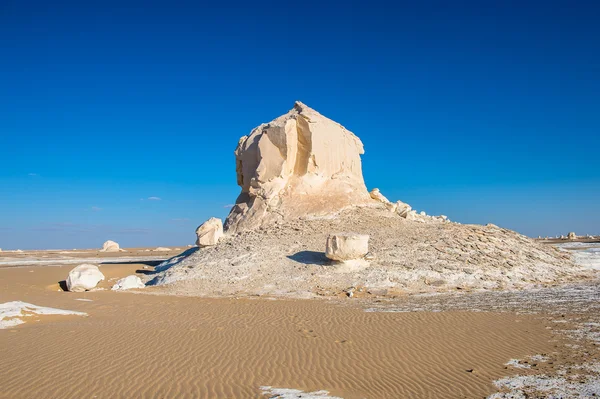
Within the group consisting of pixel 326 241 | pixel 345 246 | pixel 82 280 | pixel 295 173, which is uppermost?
pixel 295 173

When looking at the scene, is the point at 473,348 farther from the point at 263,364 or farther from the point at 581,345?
the point at 263,364

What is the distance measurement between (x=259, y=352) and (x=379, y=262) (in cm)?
1002

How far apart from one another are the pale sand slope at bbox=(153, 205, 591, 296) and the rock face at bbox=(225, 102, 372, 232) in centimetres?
118

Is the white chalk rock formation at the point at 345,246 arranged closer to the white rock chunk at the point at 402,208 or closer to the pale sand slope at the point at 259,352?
the pale sand slope at the point at 259,352

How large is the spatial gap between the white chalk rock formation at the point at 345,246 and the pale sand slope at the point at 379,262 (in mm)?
573

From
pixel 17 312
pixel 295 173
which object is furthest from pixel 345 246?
pixel 17 312

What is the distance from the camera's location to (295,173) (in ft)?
79.4

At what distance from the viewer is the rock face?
22.5 metres

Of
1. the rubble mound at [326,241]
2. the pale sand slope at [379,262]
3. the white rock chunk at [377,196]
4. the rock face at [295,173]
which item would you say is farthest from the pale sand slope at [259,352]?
the white rock chunk at [377,196]

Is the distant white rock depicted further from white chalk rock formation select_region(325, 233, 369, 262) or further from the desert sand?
white chalk rock formation select_region(325, 233, 369, 262)

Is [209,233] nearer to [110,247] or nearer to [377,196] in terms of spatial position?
[377,196]

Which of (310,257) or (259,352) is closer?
(259,352)

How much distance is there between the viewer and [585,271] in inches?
754

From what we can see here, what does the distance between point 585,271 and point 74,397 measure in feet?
65.6
